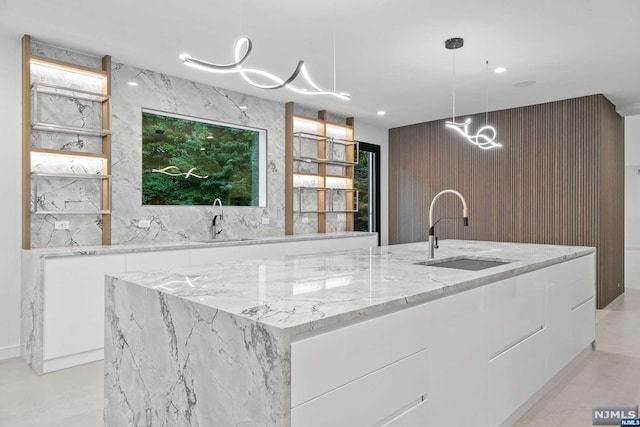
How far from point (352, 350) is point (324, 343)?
0.44ft

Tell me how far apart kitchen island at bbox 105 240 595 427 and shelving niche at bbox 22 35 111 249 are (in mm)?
2136

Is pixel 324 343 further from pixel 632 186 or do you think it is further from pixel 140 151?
pixel 632 186

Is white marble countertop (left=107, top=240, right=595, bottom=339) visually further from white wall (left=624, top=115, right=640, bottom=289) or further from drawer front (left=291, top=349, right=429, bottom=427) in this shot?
white wall (left=624, top=115, right=640, bottom=289)

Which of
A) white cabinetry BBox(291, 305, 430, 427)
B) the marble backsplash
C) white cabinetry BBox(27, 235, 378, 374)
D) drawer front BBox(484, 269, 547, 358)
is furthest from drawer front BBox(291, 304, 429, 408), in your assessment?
the marble backsplash

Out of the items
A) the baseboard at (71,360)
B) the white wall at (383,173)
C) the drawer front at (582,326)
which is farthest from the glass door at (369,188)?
the baseboard at (71,360)

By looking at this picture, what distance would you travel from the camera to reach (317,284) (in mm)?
1835

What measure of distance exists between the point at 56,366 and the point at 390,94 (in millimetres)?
4524

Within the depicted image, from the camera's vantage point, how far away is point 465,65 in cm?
430

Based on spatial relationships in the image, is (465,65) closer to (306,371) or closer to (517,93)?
(517,93)

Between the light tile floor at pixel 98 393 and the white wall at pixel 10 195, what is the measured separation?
0.30 m

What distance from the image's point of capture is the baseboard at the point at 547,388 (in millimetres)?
2437

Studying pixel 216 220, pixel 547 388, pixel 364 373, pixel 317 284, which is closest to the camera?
pixel 364 373

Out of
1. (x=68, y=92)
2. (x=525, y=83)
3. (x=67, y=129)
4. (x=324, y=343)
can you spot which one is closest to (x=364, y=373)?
(x=324, y=343)

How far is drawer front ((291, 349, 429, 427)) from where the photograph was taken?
1.26 metres
